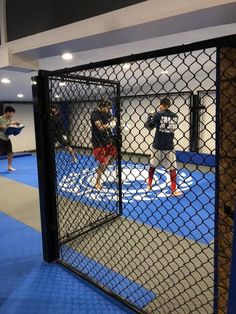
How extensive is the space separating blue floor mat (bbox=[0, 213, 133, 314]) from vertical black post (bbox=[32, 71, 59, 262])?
16 centimetres

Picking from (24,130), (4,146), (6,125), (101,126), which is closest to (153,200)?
(101,126)

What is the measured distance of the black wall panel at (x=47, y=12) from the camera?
1.73m

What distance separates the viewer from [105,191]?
399 cm

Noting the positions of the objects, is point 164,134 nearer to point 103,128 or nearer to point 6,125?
point 103,128

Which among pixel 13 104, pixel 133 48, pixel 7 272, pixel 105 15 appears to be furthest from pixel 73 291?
pixel 13 104

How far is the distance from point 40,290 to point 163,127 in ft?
7.51

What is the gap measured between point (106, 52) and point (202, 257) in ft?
9.36

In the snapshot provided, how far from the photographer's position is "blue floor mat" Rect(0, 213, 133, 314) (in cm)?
166

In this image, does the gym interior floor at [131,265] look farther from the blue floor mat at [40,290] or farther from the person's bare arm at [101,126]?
the person's bare arm at [101,126]

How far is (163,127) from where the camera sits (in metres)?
3.35

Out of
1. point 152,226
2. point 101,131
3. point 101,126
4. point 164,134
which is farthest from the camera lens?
point 164,134

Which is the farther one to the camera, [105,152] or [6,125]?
[6,125]

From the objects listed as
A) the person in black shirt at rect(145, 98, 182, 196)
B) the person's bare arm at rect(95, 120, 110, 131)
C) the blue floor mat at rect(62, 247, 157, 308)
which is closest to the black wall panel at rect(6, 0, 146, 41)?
the person's bare arm at rect(95, 120, 110, 131)

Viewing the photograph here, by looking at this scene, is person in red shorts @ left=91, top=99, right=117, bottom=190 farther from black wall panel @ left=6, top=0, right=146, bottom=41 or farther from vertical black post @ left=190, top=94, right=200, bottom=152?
vertical black post @ left=190, top=94, right=200, bottom=152
